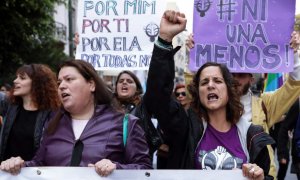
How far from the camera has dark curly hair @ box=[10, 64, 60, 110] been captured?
168 inches

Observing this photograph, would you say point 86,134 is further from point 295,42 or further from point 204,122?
point 295,42

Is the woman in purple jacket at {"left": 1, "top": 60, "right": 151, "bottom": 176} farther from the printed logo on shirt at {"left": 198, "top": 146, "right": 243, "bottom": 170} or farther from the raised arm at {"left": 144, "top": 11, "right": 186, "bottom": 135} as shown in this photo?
the printed logo on shirt at {"left": 198, "top": 146, "right": 243, "bottom": 170}

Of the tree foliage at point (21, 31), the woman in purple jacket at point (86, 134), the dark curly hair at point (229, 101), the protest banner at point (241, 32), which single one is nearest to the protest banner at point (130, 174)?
the woman in purple jacket at point (86, 134)

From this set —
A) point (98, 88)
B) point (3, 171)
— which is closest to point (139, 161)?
point (98, 88)

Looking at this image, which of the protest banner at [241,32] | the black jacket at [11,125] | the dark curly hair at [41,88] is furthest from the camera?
the dark curly hair at [41,88]

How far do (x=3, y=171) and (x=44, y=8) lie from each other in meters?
13.2

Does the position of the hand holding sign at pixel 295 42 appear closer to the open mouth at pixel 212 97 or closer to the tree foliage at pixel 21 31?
the open mouth at pixel 212 97

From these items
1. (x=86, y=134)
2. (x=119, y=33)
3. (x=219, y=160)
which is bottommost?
(x=219, y=160)

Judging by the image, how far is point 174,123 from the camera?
2730 millimetres

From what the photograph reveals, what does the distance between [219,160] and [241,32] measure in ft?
4.77

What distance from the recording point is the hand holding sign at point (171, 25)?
268 centimetres

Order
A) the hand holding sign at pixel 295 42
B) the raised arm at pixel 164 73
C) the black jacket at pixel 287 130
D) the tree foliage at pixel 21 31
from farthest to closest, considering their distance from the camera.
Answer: the tree foliage at pixel 21 31 → the black jacket at pixel 287 130 → the hand holding sign at pixel 295 42 → the raised arm at pixel 164 73

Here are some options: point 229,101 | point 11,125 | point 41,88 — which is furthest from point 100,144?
point 41,88

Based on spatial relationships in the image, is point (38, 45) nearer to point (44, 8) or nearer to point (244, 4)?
point (44, 8)
